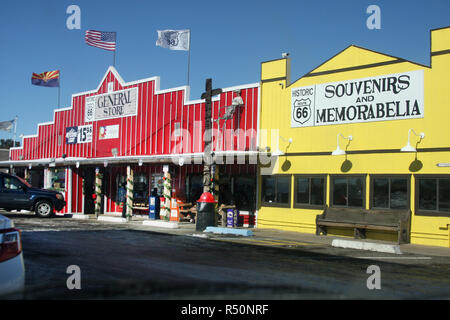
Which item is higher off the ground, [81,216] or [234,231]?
[234,231]

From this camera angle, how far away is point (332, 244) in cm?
1427

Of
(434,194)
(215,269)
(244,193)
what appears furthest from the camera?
(244,193)

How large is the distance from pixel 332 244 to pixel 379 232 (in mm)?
2757

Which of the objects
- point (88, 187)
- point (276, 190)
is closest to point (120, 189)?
point (88, 187)

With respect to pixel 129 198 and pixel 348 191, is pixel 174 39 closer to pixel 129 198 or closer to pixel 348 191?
pixel 129 198

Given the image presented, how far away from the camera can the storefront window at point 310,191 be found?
18219 millimetres

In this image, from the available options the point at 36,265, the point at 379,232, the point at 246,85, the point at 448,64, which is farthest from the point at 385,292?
the point at 246,85

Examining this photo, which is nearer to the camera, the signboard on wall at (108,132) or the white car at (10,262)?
the white car at (10,262)

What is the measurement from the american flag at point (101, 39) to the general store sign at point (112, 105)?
2.65 m

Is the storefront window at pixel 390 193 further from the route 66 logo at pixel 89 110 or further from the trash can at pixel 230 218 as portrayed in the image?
the route 66 logo at pixel 89 110

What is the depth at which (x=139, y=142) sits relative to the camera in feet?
83.7

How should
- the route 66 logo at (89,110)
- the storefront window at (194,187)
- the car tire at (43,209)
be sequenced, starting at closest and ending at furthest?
the car tire at (43,209) → the storefront window at (194,187) → the route 66 logo at (89,110)

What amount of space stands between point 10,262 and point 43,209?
18.9 meters

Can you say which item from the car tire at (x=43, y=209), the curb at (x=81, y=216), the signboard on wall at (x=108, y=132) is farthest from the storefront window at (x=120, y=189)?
the car tire at (x=43, y=209)
